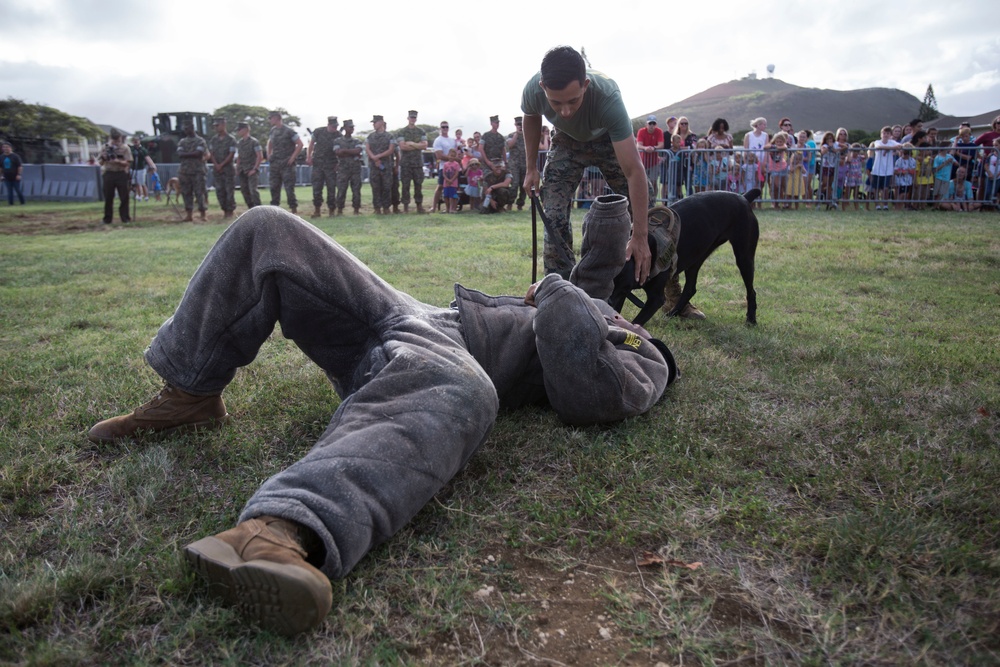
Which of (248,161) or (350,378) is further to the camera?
(248,161)

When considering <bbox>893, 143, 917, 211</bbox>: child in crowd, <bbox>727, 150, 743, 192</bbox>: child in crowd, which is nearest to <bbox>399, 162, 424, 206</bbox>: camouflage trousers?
<bbox>727, 150, 743, 192</bbox>: child in crowd

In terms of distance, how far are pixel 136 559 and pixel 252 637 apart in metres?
0.50

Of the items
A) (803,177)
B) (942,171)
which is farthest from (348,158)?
(942,171)

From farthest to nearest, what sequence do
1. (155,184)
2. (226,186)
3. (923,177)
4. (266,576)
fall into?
(155,184) → (226,186) → (923,177) → (266,576)

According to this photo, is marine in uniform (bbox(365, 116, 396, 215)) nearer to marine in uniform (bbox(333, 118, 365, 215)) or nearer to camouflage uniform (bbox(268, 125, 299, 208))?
marine in uniform (bbox(333, 118, 365, 215))

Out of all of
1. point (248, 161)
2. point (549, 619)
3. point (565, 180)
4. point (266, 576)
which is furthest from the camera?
point (248, 161)

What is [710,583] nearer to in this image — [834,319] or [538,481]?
[538,481]

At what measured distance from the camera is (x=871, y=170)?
46.0ft

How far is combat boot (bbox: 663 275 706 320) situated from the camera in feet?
16.5

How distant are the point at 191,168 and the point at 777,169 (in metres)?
12.8

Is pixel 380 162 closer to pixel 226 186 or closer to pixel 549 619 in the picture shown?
pixel 226 186

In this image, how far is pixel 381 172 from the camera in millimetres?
15383

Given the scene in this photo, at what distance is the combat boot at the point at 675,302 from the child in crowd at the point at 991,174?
11568mm

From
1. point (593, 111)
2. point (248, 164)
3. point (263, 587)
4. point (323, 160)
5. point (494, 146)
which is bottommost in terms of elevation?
point (263, 587)
